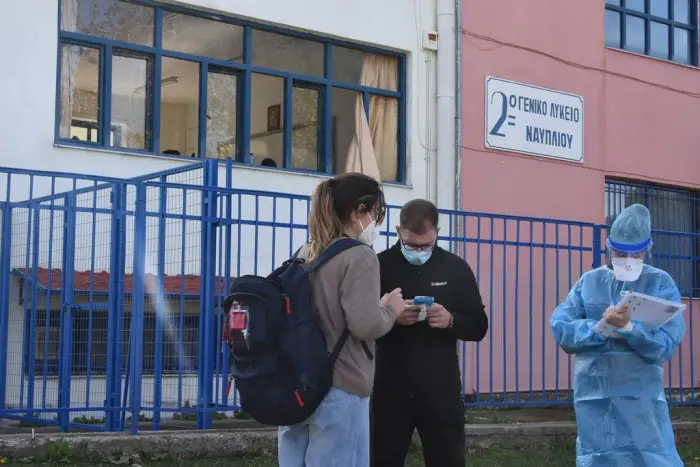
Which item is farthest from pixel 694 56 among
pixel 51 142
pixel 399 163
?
pixel 51 142

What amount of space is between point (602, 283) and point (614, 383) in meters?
0.51

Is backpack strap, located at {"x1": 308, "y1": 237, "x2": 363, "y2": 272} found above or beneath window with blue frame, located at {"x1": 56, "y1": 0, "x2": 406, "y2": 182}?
beneath

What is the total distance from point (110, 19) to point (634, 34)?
26.7ft

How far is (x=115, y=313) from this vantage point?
8.15m

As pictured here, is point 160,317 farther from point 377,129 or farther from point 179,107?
point 377,129

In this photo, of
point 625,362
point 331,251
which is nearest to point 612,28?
point 625,362

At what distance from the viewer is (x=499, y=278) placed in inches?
515

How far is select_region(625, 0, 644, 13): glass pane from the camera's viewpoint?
16.3 metres

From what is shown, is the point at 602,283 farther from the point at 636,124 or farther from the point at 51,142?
the point at 636,124

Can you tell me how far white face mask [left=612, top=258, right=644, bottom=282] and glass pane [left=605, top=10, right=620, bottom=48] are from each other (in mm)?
10701

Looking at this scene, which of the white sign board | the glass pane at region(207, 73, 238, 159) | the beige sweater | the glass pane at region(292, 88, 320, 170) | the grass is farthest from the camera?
the white sign board

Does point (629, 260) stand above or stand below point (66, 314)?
above

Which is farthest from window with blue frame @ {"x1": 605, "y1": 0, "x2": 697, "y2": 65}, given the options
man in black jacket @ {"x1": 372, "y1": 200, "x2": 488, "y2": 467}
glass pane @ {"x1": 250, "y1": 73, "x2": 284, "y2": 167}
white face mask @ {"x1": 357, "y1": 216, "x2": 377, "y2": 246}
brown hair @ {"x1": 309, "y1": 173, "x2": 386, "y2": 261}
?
brown hair @ {"x1": 309, "y1": 173, "x2": 386, "y2": 261}

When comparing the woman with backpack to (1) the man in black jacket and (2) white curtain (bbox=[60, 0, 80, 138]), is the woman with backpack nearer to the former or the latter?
(1) the man in black jacket
